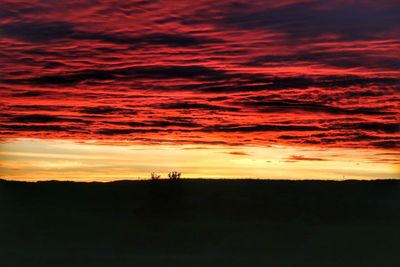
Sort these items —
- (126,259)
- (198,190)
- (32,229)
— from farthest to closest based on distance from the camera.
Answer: (198,190), (32,229), (126,259)

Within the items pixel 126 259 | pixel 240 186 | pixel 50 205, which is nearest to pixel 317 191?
pixel 240 186

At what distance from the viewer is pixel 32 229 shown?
1405 centimetres

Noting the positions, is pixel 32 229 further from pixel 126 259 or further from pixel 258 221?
pixel 258 221

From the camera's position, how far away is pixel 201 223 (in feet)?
49.0

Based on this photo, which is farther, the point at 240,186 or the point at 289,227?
the point at 240,186

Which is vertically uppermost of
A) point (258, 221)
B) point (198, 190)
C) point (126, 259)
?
point (198, 190)

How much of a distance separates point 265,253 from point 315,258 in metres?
0.93

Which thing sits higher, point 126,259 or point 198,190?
point 198,190

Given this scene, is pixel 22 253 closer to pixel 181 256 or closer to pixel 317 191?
pixel 181 256

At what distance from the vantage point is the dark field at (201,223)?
467 inches

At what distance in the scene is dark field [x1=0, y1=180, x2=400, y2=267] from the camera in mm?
11852

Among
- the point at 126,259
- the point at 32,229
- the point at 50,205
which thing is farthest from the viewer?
the point at 50,205

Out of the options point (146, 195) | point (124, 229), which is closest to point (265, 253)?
point (124, 229)

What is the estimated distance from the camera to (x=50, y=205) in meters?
17.0
